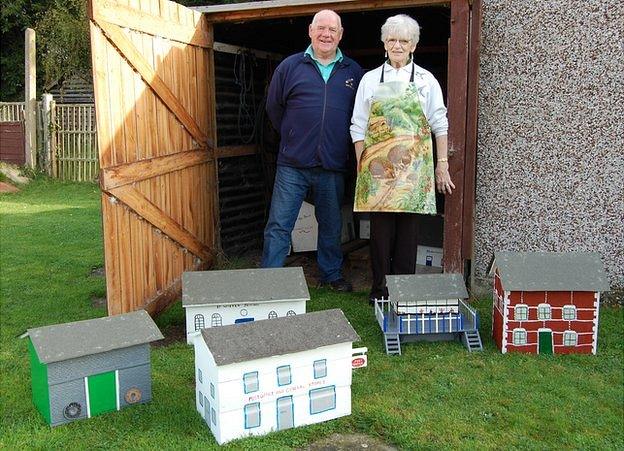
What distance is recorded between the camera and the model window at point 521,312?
3.98 metres

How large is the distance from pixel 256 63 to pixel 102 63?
9.93 ft

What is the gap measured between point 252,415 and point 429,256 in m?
3.30

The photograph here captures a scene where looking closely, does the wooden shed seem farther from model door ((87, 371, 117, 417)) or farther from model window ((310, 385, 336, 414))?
model window ((310, 385, 336, 414))

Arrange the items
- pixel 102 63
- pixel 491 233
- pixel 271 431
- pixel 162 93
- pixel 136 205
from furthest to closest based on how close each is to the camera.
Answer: pixel 491 233 < pixel 162 93 < pixel 136 205 < pixel 102 63 < pixel 271 431

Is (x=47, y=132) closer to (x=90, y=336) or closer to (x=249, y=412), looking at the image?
(x=90, y=336)

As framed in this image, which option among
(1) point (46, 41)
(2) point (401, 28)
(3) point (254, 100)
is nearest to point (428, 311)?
(2) point (401, 28)

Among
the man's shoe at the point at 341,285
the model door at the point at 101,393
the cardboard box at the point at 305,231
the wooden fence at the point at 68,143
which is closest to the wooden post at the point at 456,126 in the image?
the man's shoe at the point at 341,285

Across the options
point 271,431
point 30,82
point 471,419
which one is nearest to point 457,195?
point 471,419

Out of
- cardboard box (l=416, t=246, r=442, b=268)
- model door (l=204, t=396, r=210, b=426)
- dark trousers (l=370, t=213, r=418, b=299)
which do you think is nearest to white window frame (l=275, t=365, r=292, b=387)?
model door (l=204, t=396, r=210, b=426)

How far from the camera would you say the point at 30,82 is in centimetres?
1368

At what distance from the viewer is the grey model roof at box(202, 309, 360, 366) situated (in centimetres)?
296

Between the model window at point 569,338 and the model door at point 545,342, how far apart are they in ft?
0.28

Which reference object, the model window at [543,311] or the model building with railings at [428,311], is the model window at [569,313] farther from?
the model building with railings at [428,311]

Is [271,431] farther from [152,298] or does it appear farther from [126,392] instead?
[152,298]
